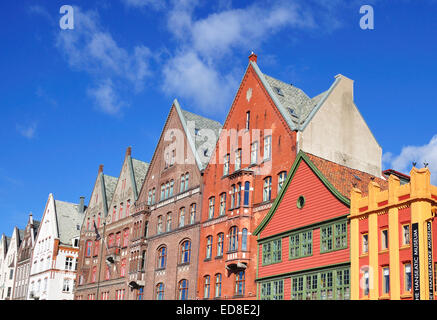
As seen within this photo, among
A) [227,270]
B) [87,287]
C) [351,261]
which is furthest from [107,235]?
[351,261]

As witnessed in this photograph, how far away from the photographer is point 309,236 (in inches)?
1593

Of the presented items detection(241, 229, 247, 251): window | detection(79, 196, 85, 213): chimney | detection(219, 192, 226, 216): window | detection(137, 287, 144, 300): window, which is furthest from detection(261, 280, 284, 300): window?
detection(79, 196, 85, 213): chimney

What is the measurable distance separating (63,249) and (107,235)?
16088 mm

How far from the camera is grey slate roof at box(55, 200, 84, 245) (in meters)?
93.2

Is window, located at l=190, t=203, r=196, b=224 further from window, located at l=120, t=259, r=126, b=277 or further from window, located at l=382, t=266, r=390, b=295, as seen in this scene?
window, located at l=382, t=266, r=390, b=295

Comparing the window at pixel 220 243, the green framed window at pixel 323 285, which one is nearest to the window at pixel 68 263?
the window at pixel 220 243

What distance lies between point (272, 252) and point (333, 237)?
6409mm

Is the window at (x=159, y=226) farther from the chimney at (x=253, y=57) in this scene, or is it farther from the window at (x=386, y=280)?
the window at (x=386, y=280)

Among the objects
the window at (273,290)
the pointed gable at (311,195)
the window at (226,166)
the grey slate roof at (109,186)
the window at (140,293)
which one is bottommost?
the window at (273,290)

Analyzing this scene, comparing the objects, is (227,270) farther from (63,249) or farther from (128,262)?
(63,249)

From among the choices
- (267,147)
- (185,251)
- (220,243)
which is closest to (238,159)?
(267,147)

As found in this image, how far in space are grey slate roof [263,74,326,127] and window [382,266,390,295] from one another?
19.1 meters

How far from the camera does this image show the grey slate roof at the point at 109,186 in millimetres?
82850

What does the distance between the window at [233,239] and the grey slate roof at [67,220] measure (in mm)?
45793
